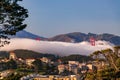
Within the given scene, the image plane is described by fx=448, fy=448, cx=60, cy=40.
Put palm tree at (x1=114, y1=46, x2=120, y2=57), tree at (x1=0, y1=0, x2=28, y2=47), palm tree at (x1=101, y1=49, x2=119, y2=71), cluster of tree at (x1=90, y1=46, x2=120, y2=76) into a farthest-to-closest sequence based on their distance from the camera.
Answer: palm tree at (x1=114, y1=46, x2=120, y2=57) → palm tree at (x1=101, y1=49, x2=119, y2=71) → cluster of tree at (x1=90, y1=46, x2=120, y2=76) → tree at (x1=0, y1=0, x2=28, y2=47)

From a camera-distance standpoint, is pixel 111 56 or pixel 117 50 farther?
pixel 117 50

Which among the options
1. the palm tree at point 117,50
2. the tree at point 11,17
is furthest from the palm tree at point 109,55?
the tree at point 11,17

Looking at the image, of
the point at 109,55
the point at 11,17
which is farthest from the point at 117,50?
the point at 11,17

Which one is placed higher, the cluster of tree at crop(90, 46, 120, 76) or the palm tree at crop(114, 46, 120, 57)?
the palm tree at crop(114, 46, 120, 57)

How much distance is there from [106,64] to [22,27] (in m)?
45.6

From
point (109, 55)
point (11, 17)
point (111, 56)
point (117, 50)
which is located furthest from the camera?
point (117, 50)

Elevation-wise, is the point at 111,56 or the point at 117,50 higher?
the point at 117,50

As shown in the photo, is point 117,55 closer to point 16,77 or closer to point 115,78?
point 115,78

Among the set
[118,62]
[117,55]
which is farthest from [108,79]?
[117,55]

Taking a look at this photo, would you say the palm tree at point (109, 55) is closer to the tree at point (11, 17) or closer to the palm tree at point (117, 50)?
the palm tree at point (117, 50)

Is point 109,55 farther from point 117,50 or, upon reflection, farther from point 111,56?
point 117,50

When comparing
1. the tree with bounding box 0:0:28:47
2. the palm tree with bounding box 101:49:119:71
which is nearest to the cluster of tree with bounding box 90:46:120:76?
the palm tree with bounding box 101:49:119:71

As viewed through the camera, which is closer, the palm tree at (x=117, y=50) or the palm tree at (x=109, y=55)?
the palm tree at (x=109, y=55)

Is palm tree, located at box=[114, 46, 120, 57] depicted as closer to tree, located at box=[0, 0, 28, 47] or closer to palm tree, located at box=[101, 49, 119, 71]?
palm tree, located at box=[101, 49, 119, 71]
